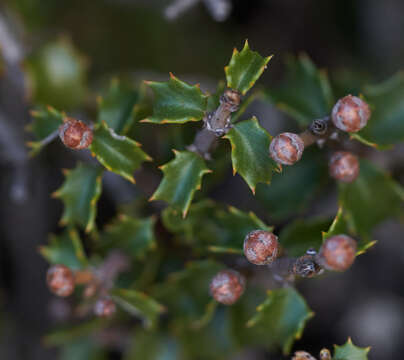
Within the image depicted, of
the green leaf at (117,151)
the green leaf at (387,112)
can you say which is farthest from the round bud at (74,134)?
the green leaf at (387,112)

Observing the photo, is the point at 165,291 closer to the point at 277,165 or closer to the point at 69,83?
the point at 277,165

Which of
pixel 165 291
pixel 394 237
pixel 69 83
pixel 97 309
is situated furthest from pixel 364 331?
pixel 69 83

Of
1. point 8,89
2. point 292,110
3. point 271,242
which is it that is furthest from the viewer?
point 8,89

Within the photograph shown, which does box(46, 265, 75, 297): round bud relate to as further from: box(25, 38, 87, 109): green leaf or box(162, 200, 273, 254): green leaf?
box(25, 38, 87, 109): green leaf

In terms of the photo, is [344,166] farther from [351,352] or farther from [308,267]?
[351,352]

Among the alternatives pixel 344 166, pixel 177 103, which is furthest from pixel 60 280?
pixel 344 166

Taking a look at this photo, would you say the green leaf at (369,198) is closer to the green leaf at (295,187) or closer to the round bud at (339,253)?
the green leaf at (295,187)
